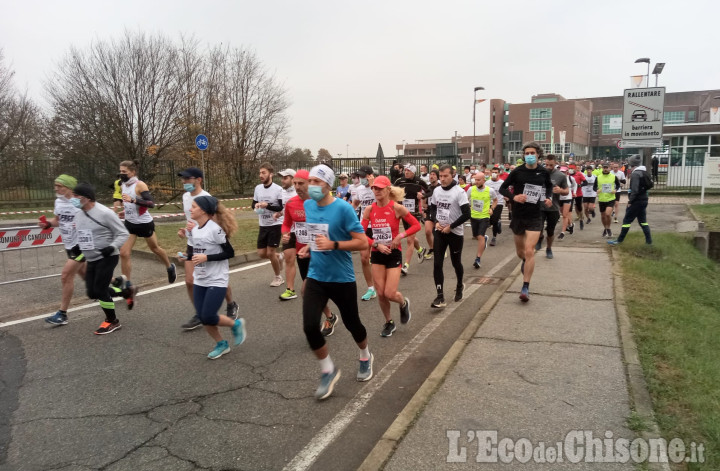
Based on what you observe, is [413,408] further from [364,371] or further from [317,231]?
[317,231]

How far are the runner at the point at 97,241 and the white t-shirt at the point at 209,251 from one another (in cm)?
156

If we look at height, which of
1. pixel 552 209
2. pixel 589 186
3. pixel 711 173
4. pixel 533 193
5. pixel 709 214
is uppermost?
pixel 533 193

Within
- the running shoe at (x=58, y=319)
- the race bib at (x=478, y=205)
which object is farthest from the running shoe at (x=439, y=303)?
the running shoe at (x=58, y=319)

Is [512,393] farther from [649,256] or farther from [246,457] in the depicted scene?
[649,256]

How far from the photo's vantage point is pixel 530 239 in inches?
276

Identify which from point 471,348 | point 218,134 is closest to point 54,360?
point 471,348

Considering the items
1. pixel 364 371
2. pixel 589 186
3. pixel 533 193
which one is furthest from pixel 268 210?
pixel 589 186

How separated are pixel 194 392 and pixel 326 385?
4.03 ft

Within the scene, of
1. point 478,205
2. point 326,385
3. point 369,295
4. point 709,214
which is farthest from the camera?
point 709,214

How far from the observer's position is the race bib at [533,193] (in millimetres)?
7070

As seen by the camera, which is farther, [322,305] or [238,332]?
[238,332]

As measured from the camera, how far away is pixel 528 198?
23.3ft

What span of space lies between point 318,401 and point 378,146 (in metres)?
20.6

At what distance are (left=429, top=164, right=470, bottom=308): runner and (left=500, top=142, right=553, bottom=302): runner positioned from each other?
0.75 m
